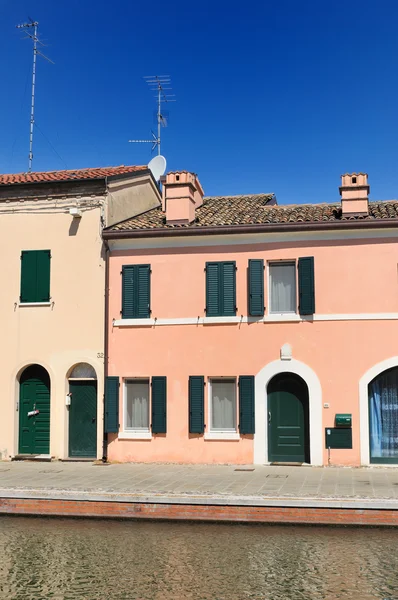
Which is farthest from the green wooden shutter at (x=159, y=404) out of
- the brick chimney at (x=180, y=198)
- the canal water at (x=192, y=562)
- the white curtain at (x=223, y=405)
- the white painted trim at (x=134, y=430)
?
the canal water at (x=192, y=562)

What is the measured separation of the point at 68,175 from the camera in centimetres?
1997

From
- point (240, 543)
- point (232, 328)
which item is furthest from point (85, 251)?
point (240, 543)

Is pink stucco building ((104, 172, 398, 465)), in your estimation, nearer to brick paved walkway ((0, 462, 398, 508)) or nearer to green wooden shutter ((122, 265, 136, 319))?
green wooden shutter ((122, 265, 136, 319))

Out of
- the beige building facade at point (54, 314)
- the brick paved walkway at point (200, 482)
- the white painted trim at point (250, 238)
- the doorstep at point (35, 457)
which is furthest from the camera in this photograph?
the beige building facade at point (54, 314)

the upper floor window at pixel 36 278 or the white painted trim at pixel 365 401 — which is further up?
the upper floor window at pixel 36 278

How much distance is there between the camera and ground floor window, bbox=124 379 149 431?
18125 millimetres

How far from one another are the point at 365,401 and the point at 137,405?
5911mm

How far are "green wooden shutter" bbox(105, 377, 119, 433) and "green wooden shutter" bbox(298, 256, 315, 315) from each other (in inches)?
207

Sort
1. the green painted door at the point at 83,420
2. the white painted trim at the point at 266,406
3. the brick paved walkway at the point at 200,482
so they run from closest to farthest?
the brick paved walkway at the point at 200,482 < the white painted trim at the point at 266,406 < the green painted door at the point at 83,420

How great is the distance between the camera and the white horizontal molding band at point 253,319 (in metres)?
16.9

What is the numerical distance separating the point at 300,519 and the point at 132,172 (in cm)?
1207

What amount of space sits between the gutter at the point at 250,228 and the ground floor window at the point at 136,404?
3.93 metres

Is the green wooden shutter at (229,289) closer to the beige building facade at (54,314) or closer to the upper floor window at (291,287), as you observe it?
the upper floor window at (291,287)

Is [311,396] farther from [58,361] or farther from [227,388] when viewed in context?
[58,361]
